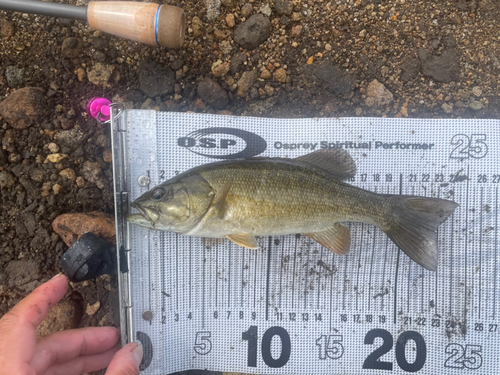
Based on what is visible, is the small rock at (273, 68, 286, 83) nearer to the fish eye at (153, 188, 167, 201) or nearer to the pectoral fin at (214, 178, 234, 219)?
the pectoral fin at (214, 178, 234, 219)

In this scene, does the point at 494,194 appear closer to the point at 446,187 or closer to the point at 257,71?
the point at 446,187

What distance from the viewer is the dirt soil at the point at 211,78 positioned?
2.91m

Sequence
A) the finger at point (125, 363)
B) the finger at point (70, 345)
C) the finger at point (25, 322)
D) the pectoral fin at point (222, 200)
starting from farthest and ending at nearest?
the pectoral fin at point (222, 200), the finger at point (70, 345), the finger at point (125, 363), the finger at point (25, 322)

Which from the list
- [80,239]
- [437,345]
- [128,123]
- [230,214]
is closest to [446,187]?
[437,345]

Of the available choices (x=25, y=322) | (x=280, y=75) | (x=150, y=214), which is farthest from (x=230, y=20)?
(x=25, y=322)

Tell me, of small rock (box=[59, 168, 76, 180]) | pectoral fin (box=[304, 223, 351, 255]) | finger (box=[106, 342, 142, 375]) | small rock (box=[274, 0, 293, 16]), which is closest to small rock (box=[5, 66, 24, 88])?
small rock (box=[59, 168, 76, 180])

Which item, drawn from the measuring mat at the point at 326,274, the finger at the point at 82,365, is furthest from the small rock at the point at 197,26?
the finger at the point at 82,365

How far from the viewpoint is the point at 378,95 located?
298 cm

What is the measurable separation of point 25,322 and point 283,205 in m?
1.97

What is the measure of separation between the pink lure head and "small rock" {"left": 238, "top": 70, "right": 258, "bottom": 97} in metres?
1.20

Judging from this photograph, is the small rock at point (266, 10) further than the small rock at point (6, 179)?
Yes

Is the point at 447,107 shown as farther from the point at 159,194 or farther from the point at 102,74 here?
the point at 102,74

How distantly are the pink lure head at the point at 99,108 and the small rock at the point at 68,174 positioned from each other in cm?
55

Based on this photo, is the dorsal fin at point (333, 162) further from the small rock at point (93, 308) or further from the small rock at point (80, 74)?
the small rock at point (93, 308)
